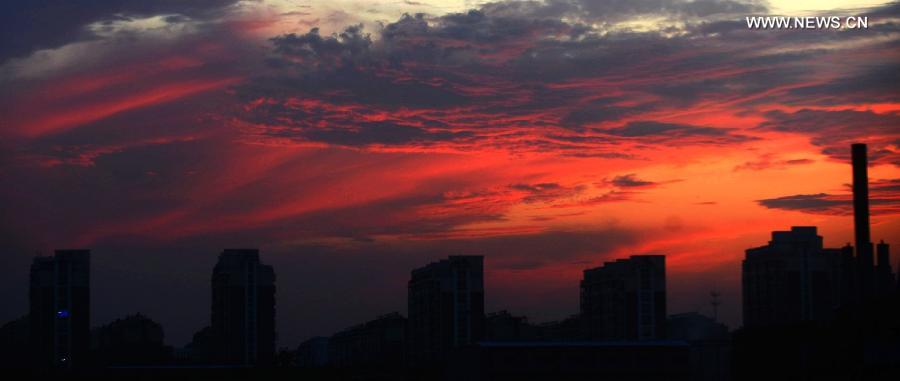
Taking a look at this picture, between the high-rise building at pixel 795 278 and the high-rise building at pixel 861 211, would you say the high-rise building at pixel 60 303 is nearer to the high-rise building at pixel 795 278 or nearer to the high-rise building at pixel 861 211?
the high-rise building at pixel 795 278

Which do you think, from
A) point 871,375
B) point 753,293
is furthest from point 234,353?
point 871,375

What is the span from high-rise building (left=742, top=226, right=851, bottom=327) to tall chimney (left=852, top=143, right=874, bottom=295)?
75.7m

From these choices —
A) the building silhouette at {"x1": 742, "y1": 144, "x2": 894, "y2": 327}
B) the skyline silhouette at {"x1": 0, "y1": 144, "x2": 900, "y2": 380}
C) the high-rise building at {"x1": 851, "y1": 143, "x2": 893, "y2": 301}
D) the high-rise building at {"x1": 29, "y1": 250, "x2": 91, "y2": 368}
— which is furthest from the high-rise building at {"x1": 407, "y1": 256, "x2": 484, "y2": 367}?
the high-rise building at {"x1": 851, "y1": 143, "x2": 893, "y2": 301}

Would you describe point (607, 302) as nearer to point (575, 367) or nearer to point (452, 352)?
point (452, 352)

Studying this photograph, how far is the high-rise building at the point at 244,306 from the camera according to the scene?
189500 millimetres

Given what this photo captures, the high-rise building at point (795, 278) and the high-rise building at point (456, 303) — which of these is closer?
the high-rise building at point (456, 303)

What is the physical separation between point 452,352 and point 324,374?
29.5 m

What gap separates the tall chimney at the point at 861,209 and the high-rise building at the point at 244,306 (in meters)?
108

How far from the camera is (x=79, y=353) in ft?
608

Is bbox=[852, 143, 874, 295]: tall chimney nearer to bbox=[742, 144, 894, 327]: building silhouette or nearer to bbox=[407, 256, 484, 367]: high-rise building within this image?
bbox=[742, 144, 894, 327]: building silhouette

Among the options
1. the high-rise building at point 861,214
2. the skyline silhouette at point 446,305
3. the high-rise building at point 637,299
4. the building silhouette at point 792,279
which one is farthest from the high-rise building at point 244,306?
the high-rise building at point 861,214

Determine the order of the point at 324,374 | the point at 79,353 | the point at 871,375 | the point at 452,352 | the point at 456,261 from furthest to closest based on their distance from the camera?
the point at 79,353 → the point at 456,261 → the point at 324,374 → the point at 452,352 → the point at 871,375

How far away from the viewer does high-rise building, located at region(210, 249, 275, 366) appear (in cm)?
18950

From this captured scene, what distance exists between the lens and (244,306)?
18962cm
